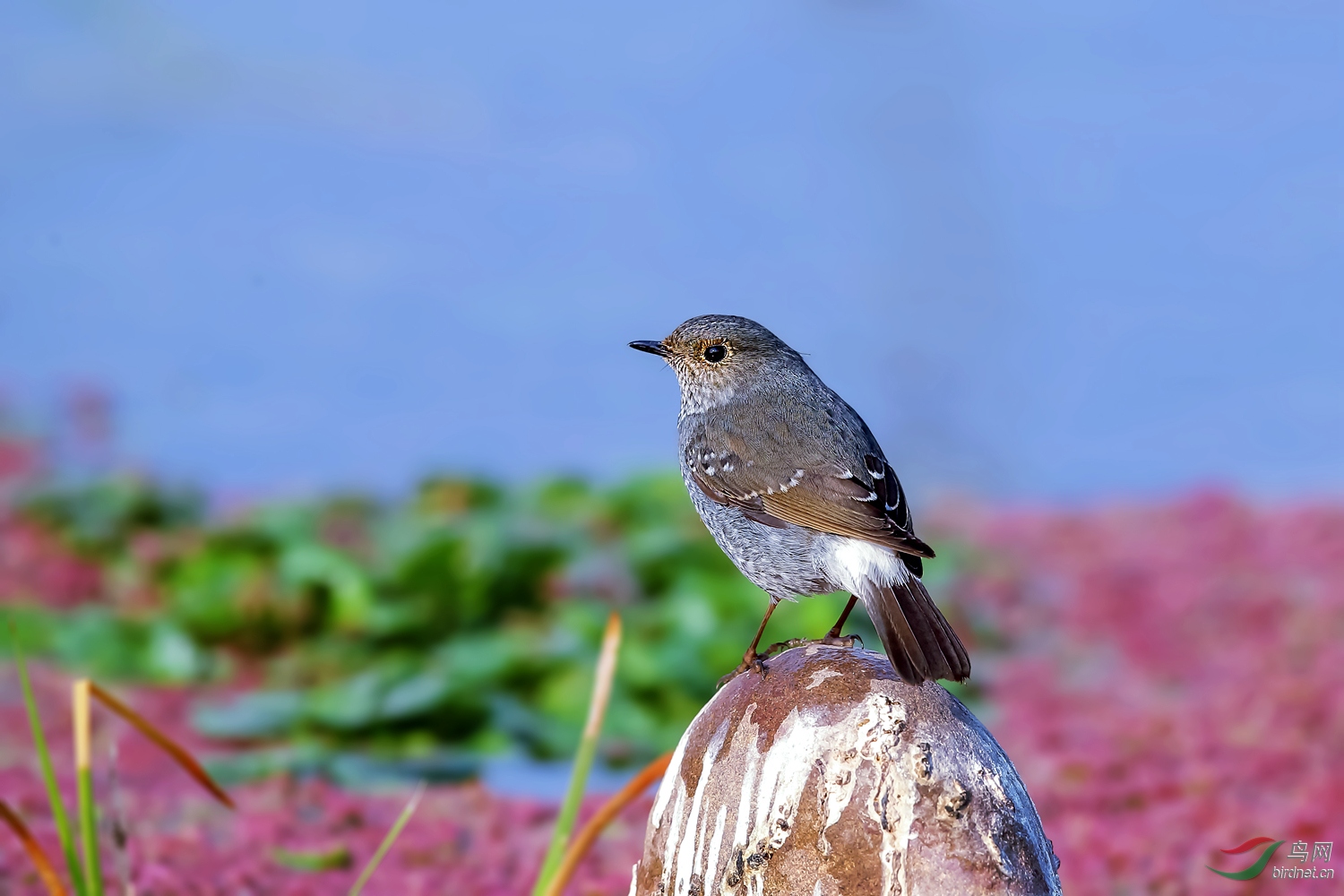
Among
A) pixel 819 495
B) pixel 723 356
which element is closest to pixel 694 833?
pixel 819 495

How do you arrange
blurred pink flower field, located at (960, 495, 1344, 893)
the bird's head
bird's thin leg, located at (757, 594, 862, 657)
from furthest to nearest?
1. blurred pink flower field, located at (960, 495, 1344, 893)
2. the bird's head
3. bird's thin leg, located at (757, 594, 862, 657)

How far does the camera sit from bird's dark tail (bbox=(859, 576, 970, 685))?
11.7 feet

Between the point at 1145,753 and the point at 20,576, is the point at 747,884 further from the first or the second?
the point at 20,576

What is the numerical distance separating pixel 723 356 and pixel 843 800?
1694 millimetres

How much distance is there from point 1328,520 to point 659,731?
8.25 meters

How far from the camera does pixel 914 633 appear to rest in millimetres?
3633

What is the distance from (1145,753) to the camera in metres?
7.53

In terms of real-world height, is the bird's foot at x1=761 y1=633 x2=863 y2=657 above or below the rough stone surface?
above

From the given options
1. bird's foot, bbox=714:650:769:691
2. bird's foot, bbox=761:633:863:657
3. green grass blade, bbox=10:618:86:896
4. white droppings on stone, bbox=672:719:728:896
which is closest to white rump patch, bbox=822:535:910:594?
bird's foot, bbox=761:633:863:657

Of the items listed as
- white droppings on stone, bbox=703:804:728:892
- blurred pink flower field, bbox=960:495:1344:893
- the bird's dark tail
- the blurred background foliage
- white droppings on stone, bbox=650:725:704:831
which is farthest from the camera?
the blurred background foliage

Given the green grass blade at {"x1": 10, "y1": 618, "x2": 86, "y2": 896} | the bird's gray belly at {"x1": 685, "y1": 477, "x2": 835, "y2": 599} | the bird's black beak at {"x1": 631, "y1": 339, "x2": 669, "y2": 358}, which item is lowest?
the green grass blade at {"x1": 10, "y1": 618, "x2": 86, "y2": 896}

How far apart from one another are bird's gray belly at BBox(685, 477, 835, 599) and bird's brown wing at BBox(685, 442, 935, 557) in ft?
0.12

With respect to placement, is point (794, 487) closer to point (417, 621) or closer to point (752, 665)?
point (752, 665)

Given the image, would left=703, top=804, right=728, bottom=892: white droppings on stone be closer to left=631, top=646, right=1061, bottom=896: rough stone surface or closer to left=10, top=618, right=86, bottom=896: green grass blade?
left=631, top=646, right=1061, bottom=896: rough stone surface
